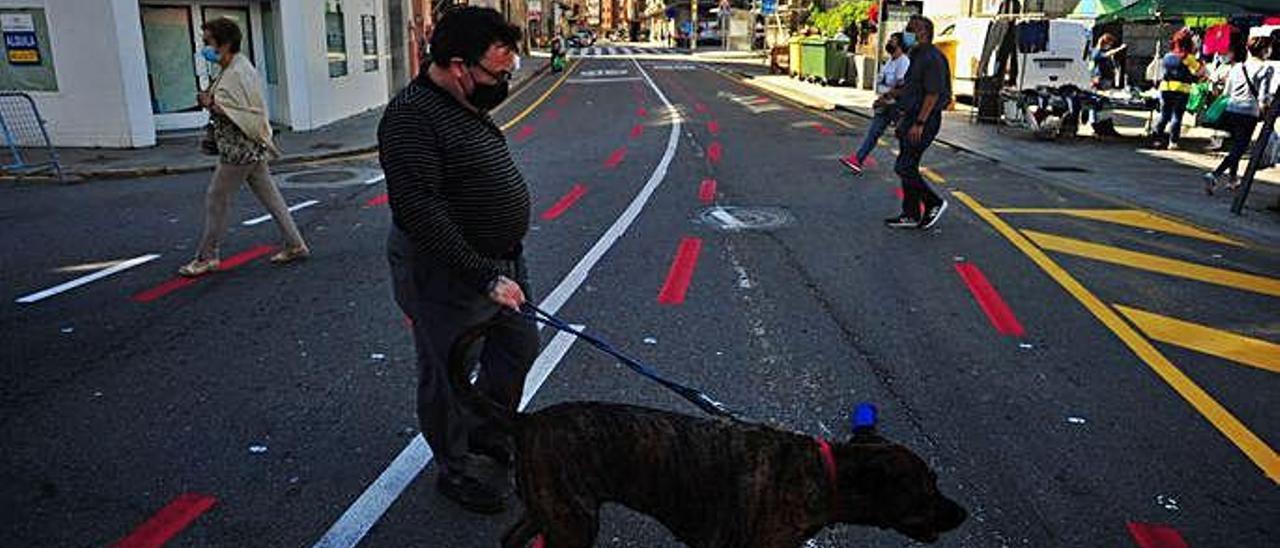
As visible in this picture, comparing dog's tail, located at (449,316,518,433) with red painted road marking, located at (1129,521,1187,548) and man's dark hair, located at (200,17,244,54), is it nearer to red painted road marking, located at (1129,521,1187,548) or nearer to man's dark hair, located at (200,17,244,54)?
red painted road marking, located at (1129,521,1187,548)

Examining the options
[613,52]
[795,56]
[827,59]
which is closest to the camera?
[827,59]

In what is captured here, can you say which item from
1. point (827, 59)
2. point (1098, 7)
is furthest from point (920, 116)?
point (827, 59)

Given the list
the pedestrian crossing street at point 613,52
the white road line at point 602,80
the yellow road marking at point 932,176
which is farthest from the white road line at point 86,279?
the pedestrian crossing street at point 613,52

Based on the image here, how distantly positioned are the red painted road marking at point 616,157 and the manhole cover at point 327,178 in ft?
10.8

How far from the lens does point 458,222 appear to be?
130 inches

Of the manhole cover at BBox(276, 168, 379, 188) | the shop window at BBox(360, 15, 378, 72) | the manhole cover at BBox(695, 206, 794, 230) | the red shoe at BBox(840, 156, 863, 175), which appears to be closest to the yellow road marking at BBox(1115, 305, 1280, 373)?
the manhole cover at BBox(695, 206, 794, 230)

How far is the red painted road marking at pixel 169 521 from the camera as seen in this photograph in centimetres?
340

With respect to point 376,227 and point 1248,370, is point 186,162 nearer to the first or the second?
point 376,227

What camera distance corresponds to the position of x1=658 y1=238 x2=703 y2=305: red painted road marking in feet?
21.6

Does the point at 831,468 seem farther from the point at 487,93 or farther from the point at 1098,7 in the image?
the point at 1098,7

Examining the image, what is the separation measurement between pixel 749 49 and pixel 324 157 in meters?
61.1

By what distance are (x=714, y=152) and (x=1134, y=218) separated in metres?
6.39

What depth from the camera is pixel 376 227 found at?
9016 millimetres

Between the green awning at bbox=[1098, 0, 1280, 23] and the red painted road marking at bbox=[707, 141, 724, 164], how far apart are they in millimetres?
6770
